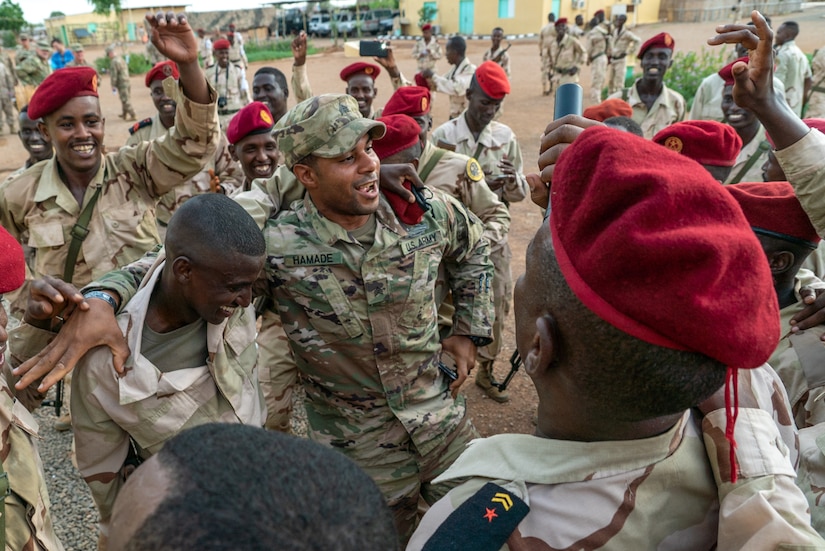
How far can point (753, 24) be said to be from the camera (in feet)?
7.03

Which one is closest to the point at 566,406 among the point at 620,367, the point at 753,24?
the point at 620,367

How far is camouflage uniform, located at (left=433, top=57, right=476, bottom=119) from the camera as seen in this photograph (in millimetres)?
10906

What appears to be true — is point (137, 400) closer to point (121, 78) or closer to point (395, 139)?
point (395, 139)

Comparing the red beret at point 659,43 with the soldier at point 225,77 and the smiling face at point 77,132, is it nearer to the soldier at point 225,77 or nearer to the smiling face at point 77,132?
the smiling face at point 77,132

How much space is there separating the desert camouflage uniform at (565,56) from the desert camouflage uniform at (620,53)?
92 cm

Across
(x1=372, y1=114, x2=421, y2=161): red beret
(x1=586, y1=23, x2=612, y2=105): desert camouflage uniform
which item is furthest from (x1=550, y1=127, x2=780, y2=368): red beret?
(x1=586, y1=23, x2=612, y2=105): desert camouflage uniform

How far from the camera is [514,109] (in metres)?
15.3

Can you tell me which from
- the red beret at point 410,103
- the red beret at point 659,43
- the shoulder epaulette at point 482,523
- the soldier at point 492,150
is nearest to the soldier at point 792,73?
the red beret at point 659,43

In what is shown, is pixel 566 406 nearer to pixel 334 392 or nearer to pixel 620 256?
pixel 620 256

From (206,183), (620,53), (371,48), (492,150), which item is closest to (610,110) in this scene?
(492,150)

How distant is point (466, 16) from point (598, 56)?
68.2ft

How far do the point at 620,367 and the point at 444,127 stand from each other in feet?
15.5

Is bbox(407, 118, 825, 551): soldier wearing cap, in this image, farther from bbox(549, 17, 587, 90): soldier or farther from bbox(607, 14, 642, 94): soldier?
bbox(549, 17, 587, 90): soldier

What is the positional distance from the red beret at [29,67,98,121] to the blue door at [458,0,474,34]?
1275 inches
